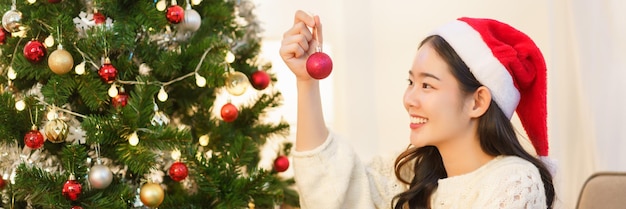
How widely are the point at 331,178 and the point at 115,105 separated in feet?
1.48

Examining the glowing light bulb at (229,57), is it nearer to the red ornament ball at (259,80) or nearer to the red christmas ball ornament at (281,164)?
the red ornament ball at (259,80)

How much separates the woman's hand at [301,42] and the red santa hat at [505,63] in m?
0.23

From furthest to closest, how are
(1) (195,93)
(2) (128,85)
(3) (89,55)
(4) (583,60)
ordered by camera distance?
1. (4) (583,60)
2. (1) (195,93)
3. (2) (128,85)
4. (3) (89,55)

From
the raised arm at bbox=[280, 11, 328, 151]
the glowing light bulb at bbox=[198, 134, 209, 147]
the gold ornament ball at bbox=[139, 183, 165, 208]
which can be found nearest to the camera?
the raised arm at bbox=[280, 11, 328, 151]

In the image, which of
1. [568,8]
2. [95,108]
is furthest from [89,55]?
[568,8]

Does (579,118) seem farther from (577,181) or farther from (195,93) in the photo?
(195,93)

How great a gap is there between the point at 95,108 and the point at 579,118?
1365 millimetres

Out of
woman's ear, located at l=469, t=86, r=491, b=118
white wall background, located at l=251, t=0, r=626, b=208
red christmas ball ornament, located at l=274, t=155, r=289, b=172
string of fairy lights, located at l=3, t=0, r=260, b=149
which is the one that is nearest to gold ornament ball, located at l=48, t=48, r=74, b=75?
string of fairy lights, located at l=3, t=0, r=260, b=149

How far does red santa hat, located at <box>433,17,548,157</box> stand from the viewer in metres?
1.35

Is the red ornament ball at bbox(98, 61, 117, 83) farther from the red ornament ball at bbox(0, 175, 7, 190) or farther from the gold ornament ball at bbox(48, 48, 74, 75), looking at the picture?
the red ornament ball at bbox(0, 175, 7, 190)

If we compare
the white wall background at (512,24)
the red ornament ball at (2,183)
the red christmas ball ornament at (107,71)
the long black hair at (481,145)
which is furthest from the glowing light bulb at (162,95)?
the white wall background at (512,24)

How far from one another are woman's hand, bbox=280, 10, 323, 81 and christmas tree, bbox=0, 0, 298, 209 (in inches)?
10.0

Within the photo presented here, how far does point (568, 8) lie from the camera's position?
6.94 ft

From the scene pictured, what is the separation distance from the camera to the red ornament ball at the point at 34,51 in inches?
57.6
